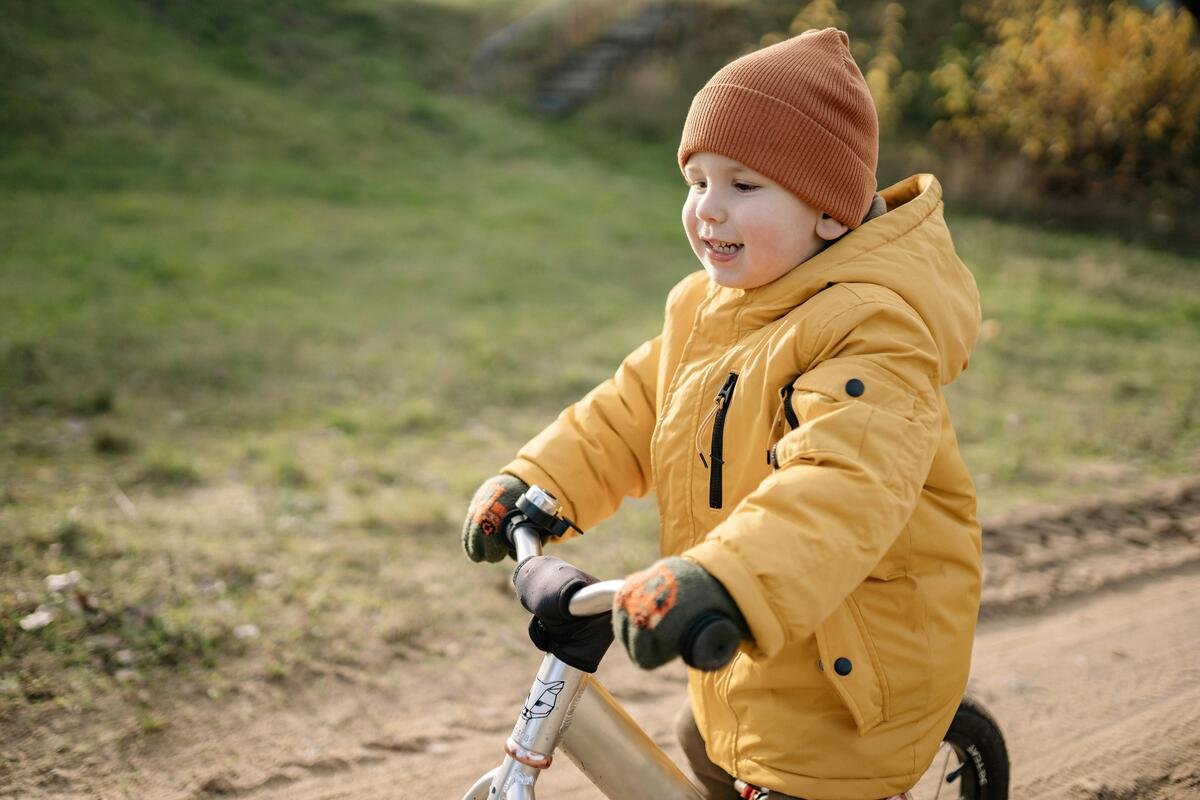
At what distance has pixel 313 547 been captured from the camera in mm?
4277

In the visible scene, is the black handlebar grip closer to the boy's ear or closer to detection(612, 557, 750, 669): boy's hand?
detection(612, 557, 750, 669): boy's hand

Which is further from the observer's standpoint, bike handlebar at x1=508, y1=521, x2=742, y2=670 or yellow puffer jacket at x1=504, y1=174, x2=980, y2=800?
yellow puffer jacket at x1=504, y1=174, x2=980, y2=800

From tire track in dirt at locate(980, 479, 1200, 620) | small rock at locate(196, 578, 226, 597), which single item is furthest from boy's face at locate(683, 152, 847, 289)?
tire track in dirt at locate(980, 479, 1200, 620)

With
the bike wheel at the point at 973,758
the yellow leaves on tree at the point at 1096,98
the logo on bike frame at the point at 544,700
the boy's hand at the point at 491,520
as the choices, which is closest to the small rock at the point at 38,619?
the boy's hand at the point at 491,520

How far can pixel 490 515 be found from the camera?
214 cm

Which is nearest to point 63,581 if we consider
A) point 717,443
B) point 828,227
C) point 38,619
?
point 38,619

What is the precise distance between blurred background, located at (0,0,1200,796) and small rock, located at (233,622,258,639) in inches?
3.9

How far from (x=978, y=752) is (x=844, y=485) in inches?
47.7

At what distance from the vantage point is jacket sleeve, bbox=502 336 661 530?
7.57 ft

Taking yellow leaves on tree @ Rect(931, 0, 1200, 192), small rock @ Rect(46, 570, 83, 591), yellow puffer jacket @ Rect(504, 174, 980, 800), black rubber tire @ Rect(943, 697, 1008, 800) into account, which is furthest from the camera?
yellow leaves on tree @ Rect(931, 0, 1200, 192)

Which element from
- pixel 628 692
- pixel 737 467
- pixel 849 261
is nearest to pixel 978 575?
pixel 737 467

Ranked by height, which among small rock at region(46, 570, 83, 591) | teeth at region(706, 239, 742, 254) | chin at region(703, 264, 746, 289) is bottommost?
small rock at region(46, 570, 83, 591)

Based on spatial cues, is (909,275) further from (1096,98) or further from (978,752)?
(1096,98)

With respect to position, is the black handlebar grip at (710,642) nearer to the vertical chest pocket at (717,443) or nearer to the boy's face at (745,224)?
the vertical chest pocket at (717,443)
